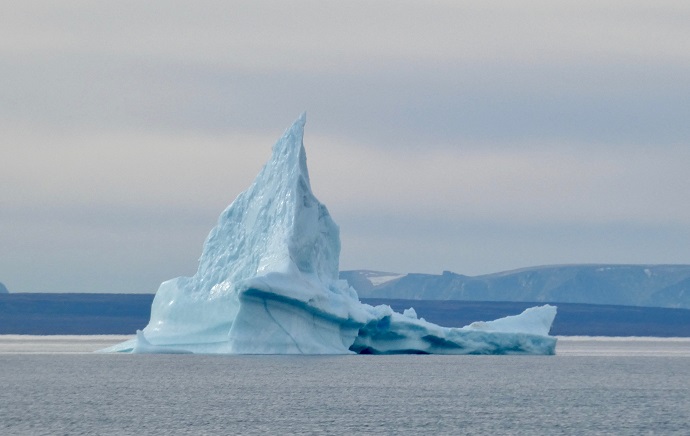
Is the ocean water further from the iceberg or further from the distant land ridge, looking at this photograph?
the distant land ridge

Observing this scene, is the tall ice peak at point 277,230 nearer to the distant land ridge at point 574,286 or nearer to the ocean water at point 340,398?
the ocean water at point 340,398

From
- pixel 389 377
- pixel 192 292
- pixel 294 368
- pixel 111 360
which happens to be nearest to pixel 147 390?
pixel 192 292

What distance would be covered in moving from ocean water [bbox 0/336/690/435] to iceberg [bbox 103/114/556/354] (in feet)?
3.68

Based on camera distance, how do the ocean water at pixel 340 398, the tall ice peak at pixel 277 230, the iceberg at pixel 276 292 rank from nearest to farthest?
the ocean water at pixel 340 398, the iceberg at pixel 276 292, the tall ice peak at pixel 277 230

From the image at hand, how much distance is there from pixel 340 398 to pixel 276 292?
492cm

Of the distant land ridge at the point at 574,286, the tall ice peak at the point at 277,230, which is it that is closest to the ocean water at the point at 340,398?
the tall ice peak at the point at 277,230

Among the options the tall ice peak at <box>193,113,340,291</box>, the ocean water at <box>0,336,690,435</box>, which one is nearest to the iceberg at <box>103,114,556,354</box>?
the tall ice peak at <box>193,113,340,291</box>

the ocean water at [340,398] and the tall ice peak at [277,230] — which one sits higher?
the tall ice peak at [277,230]

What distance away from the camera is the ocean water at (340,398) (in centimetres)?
2550

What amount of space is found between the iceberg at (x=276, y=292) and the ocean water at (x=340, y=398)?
44.1 inches

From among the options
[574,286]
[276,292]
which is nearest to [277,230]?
[276,292]

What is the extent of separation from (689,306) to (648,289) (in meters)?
4.79

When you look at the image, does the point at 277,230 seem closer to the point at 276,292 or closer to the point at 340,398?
the point at 276,292

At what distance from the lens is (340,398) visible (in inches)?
1221
